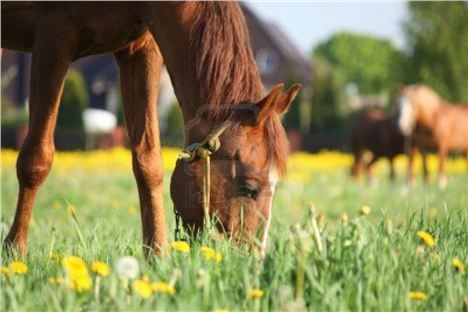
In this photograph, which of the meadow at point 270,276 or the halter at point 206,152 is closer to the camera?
the meadow at point 270,276

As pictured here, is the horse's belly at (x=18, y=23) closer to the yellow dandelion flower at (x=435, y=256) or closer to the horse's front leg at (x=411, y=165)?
the yellow dandelion flower at (x=435, y=256)

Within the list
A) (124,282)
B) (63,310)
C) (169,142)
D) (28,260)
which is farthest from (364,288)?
(169,142)

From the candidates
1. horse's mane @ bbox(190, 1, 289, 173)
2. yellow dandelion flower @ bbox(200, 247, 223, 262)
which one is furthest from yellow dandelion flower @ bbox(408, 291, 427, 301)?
horse's mane @ bbox(190, 1, 289, 173)

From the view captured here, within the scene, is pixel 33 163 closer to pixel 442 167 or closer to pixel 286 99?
pixel 286 99

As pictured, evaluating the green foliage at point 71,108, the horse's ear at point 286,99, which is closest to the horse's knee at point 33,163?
the horse's ear at point 286,99

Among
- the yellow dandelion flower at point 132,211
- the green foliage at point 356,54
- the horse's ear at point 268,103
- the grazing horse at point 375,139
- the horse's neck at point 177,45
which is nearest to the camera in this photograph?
the horse's ear at point 268,103

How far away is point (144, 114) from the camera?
4.88m

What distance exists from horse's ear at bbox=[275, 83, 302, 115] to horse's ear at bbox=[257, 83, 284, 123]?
38 mm

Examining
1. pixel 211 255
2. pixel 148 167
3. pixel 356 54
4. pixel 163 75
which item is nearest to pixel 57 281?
pixel 211 255

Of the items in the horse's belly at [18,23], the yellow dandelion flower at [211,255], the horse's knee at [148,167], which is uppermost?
the horse's belly at [18,23]

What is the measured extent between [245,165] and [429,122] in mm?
14892

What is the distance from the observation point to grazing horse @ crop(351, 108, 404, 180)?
18266 mm

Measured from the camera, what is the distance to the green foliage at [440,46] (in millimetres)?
35875

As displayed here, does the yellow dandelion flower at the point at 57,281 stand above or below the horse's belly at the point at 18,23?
below
